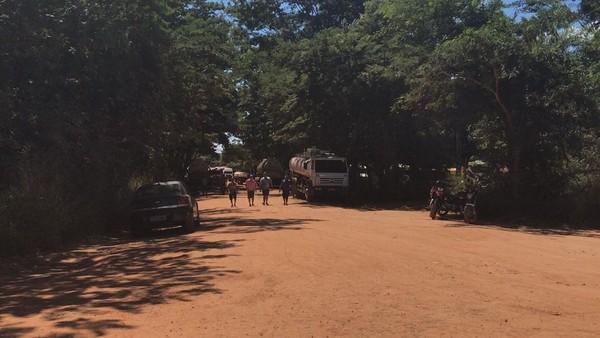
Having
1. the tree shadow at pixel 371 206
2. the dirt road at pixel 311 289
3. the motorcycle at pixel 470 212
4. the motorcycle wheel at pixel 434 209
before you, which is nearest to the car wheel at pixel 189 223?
the dirt road at pixel 311 289

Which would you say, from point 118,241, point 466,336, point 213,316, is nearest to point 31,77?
point 118,241

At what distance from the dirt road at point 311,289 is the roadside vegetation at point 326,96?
3.43m

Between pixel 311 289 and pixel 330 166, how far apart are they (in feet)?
82.5

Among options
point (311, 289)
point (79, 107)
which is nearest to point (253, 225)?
point (79, 107)

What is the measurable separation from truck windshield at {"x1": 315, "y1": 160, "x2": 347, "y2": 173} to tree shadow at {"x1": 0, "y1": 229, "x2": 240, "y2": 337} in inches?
748

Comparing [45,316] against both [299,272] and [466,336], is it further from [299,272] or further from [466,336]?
[466,336]

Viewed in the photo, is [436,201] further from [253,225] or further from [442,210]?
[253,225]

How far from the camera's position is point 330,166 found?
32.8 meters

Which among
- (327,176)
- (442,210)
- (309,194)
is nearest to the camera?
(442,210)

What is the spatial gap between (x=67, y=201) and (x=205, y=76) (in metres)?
10.1

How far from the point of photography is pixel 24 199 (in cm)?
1329

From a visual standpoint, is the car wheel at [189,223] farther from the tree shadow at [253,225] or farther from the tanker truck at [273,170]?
the tanker truck at [273,170]

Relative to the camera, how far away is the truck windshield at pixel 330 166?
3272cm

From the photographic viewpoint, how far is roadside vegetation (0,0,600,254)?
14.7 meters
